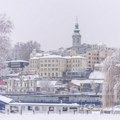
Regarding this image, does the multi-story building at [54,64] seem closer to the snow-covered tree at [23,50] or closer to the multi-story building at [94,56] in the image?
the multi-story building at [94,56]

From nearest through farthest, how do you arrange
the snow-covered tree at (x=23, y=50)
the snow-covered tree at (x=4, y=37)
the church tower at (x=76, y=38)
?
the snow-covered tree at (x=4, y=37) < the snow-covered tree at (x=23, y=50) < the church tower at (x=76, y=38)

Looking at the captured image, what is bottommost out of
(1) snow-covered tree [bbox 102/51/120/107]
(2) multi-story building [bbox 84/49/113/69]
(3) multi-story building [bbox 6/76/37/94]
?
(3) multi-story building [bbox 6/76/37/94]

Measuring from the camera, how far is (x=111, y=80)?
2912 centimetres

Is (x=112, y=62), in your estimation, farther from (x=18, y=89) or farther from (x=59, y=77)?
(x=59, y=77)

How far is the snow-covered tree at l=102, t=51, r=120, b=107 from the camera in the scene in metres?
28.7

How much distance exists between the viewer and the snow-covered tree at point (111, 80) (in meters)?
28.7

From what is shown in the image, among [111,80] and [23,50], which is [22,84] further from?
[111,80]

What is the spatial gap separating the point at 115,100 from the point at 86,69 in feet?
285

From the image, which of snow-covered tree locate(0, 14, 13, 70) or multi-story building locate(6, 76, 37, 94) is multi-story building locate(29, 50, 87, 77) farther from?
snow-covered tree locate(0, 14, 13, 70)

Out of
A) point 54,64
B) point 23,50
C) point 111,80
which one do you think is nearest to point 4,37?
point 111,80

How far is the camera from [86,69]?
383ft

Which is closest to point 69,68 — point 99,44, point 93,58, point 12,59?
point 93,58

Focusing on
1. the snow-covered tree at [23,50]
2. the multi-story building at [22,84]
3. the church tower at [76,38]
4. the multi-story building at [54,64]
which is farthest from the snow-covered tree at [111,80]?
the church tower at [76,38]

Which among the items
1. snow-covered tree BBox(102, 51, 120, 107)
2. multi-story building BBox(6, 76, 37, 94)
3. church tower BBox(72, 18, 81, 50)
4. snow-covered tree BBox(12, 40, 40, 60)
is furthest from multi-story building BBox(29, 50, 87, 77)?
snow-covered tree BBox(102, 51, 120, 107)
